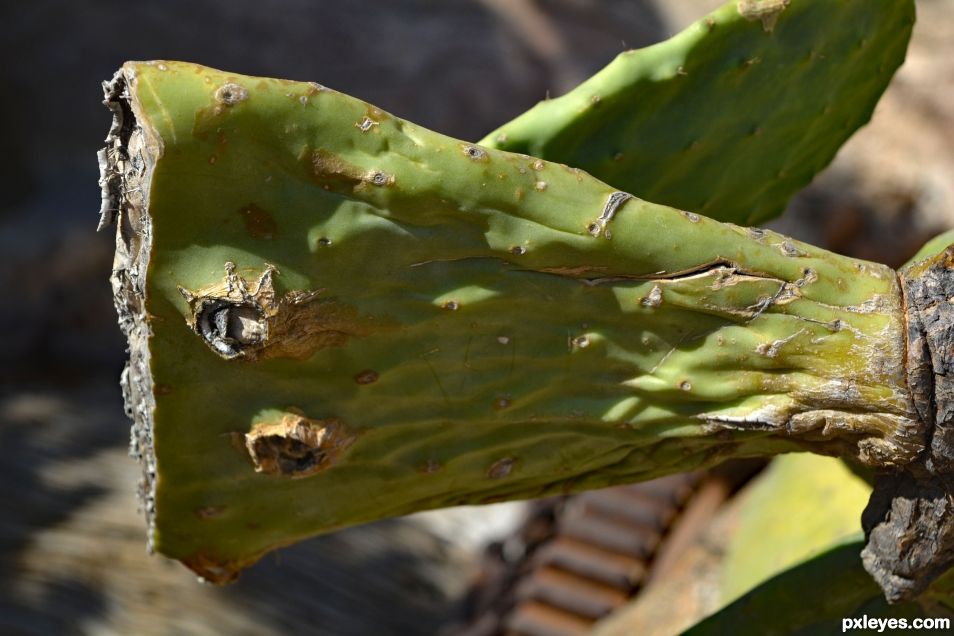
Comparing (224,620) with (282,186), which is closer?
(282,186)

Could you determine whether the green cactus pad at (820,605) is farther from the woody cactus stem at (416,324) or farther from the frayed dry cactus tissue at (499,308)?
the woody cactus stem at (416,324)

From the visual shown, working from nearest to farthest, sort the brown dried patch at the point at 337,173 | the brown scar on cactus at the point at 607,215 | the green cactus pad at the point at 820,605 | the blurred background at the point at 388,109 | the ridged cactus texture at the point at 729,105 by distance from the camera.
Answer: the brown dried patch at the point at 337,173 < the brown scar on cactus at the point at 607,215 < the ridged cactus texture at the point at 729,105 < the green cactus pad at the point at 820,605 < the blurred background at the point at 388,109

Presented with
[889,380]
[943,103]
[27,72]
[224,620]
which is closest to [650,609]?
[224,620]

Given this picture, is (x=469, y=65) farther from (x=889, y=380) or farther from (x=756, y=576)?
(x=889, y=380)

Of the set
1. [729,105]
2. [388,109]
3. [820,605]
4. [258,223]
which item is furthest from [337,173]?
[388,109]

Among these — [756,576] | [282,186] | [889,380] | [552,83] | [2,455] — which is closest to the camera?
[282,186]

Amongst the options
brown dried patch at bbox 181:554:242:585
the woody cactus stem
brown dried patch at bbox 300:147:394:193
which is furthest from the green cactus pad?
brown dried patch at bbox 300:147:394:193

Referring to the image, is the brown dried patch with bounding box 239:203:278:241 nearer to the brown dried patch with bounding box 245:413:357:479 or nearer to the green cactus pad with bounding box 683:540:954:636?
the brown dried patch with bounding box 245:413:357:479

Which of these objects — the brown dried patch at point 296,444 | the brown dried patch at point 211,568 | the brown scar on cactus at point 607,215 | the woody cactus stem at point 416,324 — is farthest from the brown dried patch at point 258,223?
the brown dried patch at point 211,568
